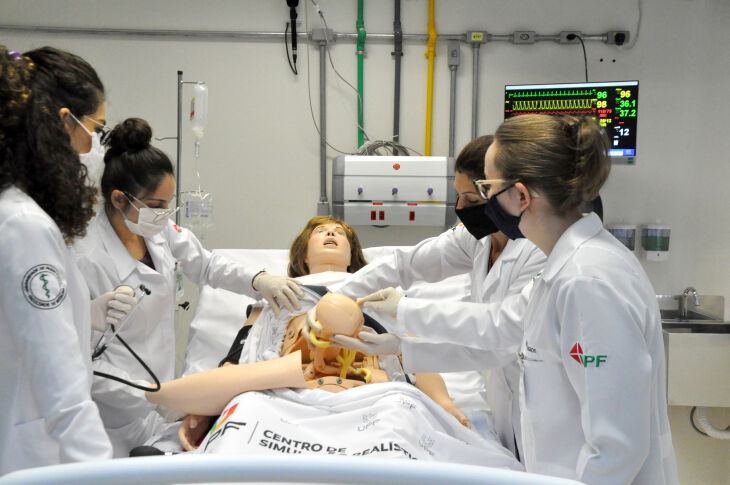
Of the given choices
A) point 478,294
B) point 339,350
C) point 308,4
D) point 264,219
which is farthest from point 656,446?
point 308,4

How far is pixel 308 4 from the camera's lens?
147 inches

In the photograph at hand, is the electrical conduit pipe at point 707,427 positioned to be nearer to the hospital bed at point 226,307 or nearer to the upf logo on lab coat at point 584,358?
the hospital bed at point 226,307

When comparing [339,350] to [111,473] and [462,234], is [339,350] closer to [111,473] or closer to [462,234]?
[462,234]

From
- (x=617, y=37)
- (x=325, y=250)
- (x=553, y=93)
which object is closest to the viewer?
(x=325, y=250)

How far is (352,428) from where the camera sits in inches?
70.0

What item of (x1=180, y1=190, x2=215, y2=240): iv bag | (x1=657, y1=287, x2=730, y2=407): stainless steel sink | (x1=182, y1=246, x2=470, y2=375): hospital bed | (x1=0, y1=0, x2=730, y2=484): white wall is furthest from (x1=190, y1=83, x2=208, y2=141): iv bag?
(x1=657, y1=287, x2=730, y2=407): stainless steel sink

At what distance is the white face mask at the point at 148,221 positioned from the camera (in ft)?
6.91

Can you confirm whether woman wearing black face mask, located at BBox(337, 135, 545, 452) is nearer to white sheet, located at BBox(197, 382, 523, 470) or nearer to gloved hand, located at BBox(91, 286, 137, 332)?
white sheet, located at BBox(197, 382, 523, 470)

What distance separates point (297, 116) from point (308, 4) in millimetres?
671

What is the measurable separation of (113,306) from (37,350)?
2.72 ft

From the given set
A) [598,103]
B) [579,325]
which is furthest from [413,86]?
[579,325]

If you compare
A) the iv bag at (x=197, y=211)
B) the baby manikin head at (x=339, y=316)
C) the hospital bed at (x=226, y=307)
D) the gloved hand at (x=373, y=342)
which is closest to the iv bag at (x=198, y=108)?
the iv bag at (x=197, y=211)

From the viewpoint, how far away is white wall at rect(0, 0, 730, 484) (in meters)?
3.75

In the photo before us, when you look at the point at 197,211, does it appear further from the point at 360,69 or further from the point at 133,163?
the point at 360,69
